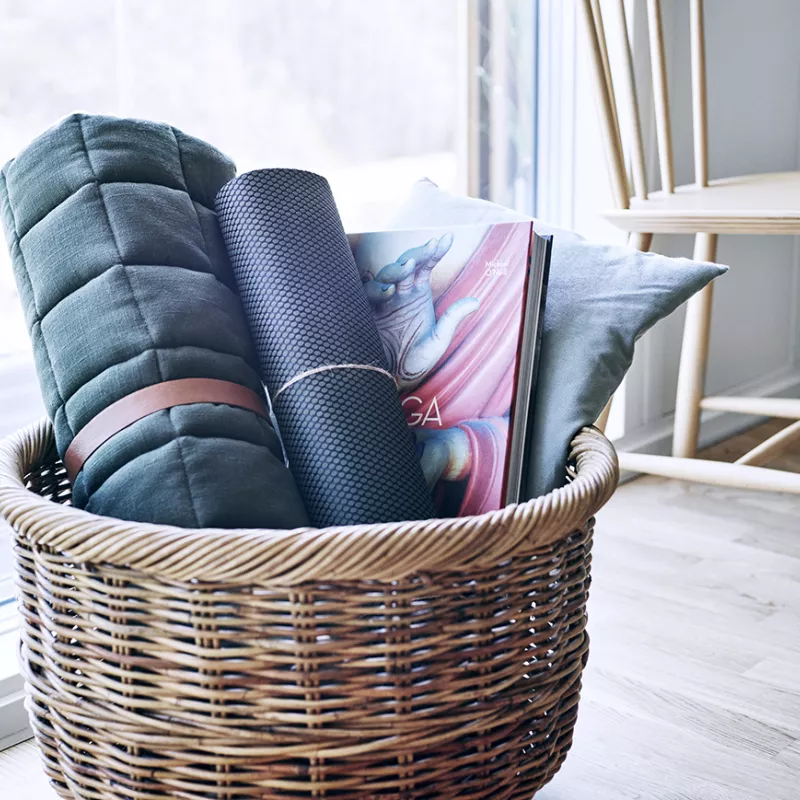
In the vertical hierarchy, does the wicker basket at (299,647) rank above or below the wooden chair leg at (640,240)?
below

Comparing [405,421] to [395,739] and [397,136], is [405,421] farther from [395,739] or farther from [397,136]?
[397,136]

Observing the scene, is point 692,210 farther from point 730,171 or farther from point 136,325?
point 136,325

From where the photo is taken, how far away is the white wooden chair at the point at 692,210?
1.40m

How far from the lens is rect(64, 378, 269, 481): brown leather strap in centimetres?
75

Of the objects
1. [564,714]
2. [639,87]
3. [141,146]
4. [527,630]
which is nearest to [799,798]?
[564,714]

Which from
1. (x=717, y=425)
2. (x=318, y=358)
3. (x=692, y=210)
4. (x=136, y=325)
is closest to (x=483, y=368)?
(x=318, y=358)

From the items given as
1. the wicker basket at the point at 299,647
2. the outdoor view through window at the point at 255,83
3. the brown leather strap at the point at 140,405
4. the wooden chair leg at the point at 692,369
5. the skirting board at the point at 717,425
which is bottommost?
the skirting board at the point at 717,425

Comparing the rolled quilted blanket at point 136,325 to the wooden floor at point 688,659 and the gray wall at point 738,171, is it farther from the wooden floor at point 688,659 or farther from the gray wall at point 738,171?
the gray wall at point 738,171

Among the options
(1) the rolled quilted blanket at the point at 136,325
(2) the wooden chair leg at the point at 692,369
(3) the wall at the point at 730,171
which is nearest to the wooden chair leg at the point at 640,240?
(2) the wooden chair leg at the point at 692,369

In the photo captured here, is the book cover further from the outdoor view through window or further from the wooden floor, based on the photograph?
the outdoor view through window

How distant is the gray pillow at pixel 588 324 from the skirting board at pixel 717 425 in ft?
3.06

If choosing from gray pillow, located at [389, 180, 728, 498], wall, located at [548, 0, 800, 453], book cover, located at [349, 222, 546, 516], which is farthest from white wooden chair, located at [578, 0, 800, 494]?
book cover, located at [349, 222, 546, 516]

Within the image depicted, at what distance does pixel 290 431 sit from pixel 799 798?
60 centimetres

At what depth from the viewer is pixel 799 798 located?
954 mm
